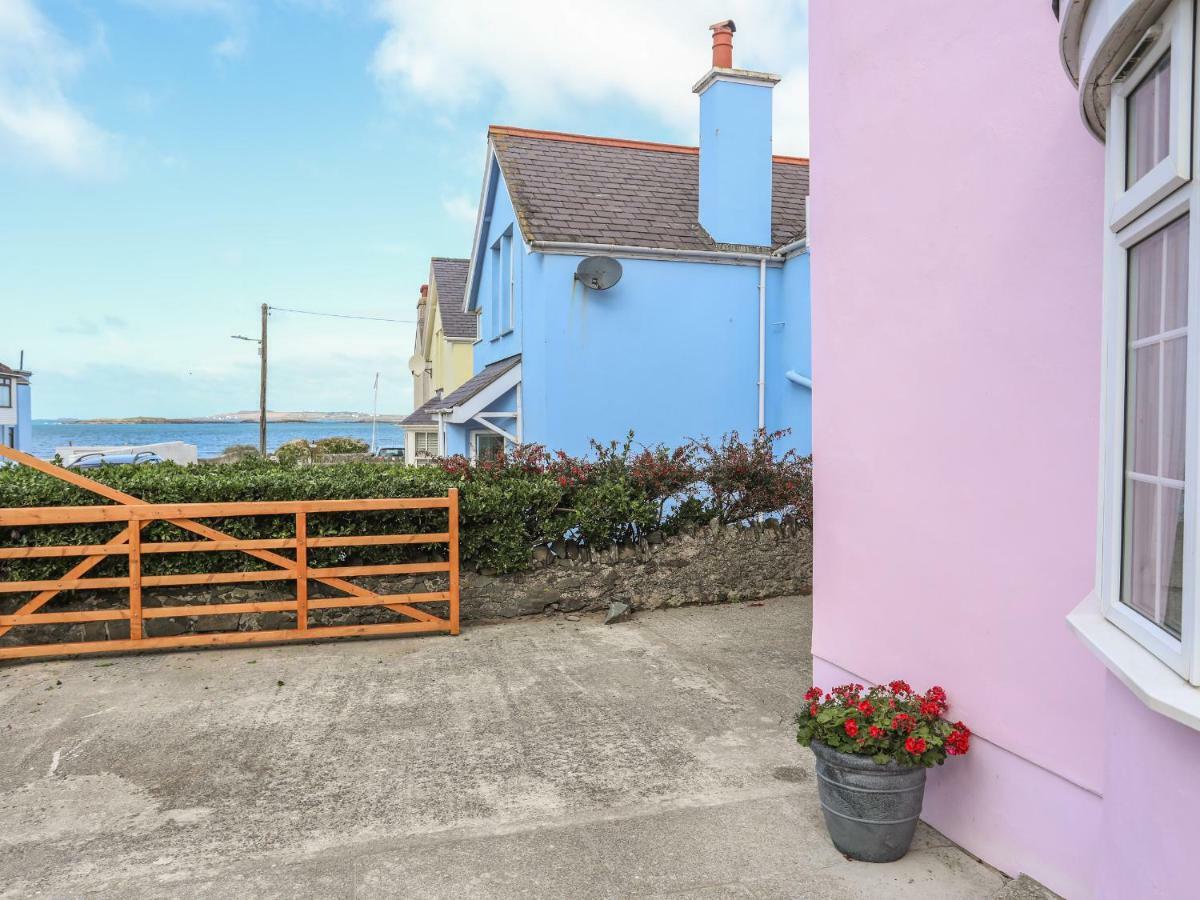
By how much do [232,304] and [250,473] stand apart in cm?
2571

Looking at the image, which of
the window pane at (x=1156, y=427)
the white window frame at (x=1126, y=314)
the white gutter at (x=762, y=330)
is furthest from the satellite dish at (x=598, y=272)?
the window pane at (x=1156, y=427)

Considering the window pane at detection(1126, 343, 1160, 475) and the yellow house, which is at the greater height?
the yellow house

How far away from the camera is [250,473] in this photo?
26.8ft

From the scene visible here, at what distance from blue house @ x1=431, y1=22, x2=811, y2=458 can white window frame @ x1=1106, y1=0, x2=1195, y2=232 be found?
31.1ft

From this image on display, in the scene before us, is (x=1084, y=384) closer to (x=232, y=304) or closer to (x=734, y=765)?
(x=734, y=765)

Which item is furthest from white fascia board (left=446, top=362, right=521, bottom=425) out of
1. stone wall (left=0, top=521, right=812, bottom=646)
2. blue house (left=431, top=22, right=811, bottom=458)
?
stone wall (left=0, top=521, right=812, bottom=646)

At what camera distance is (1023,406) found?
3453mm

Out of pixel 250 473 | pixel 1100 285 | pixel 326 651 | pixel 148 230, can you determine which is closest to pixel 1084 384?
pixel 1100 285

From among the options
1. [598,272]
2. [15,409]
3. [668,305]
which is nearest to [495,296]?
[598,272]

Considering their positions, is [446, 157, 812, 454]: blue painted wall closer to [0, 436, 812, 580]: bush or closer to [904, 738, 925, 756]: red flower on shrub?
[0, 436, 812, 580]: bush

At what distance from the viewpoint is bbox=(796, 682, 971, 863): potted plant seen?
3.56 metres

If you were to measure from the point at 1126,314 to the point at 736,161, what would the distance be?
1088 centimetres

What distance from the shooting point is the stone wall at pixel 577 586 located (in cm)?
736

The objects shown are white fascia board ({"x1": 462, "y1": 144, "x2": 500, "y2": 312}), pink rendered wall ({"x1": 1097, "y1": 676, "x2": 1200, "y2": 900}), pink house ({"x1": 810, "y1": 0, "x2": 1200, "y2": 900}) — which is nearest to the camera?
pink rendered wall ({"x1": 1097, "y1": 676, "x2": 1200, "y2": 900})
